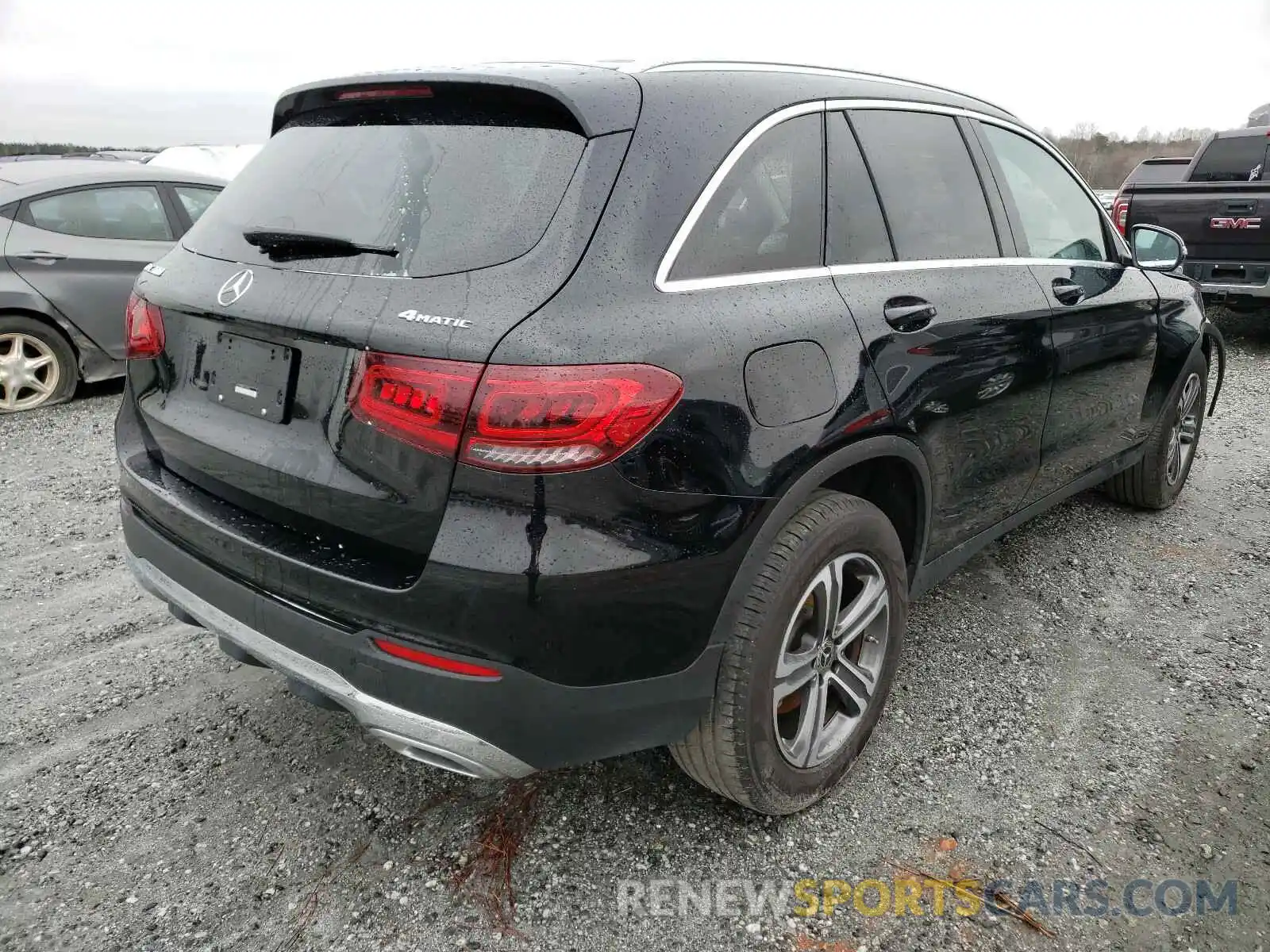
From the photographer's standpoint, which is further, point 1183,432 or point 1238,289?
point 1238,289

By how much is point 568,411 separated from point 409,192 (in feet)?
2.26

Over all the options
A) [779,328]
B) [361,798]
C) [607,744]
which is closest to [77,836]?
[361,798]

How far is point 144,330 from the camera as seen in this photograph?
238 cm

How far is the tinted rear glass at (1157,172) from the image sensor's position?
37.6 feet

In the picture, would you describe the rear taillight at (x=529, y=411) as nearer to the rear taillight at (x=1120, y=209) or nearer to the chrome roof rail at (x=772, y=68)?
the chrome roof rail at (x=772, y=68)

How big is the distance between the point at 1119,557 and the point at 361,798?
10.9 feet

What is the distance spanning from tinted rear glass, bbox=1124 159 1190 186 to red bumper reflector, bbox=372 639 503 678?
39.2 feet

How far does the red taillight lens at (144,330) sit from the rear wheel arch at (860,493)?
1.55 metres

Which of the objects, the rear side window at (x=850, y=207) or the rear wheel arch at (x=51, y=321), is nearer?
the rear side window at (x=850, y=207)

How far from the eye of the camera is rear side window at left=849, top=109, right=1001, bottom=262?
253 centimetres

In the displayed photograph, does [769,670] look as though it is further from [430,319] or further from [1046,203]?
[1046,203]

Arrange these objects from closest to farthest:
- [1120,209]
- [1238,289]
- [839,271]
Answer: [839,271] < [1238,289] < [1120,209]

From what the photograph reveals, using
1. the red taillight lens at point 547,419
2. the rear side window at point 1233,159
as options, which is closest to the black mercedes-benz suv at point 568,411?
the red taillight lens at point 547,419

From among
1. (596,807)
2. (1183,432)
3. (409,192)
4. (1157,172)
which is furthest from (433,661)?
(1157,172)
